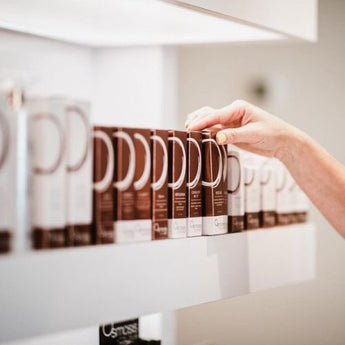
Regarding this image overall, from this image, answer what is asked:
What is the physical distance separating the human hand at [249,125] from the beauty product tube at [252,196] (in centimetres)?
7

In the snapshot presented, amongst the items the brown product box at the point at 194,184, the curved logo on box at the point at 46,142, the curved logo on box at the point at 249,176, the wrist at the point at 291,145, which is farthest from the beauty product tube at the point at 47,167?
the wrist at the point at 291,145

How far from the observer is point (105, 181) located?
1.14m

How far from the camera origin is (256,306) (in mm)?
3146

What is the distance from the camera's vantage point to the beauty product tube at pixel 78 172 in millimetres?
1072

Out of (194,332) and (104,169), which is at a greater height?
(104,169)

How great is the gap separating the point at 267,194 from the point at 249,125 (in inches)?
7.5

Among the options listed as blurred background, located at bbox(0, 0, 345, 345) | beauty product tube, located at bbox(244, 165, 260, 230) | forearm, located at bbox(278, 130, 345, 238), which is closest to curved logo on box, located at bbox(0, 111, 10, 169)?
beauty product tube, located at bbox(244, 165, 260, 230)

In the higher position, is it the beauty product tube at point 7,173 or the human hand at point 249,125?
the human hand at point 249,125

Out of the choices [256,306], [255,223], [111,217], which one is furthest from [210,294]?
[256,306]

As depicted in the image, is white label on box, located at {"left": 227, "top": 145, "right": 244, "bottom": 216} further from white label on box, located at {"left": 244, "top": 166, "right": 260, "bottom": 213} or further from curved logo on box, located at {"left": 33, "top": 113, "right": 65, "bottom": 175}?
Answer: curved logo on box, located at {"left": 33, "top": 113, "right": 65, "bottom": 175}

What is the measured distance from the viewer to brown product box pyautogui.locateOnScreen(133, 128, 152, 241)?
1209 millimetres

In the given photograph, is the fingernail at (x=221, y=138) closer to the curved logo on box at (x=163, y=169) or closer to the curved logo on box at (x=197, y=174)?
the curved logo on box at (x=197, y=174)

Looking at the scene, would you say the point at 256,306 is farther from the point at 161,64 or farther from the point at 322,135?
the point at 161,64

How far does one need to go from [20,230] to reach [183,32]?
97 centimetres
